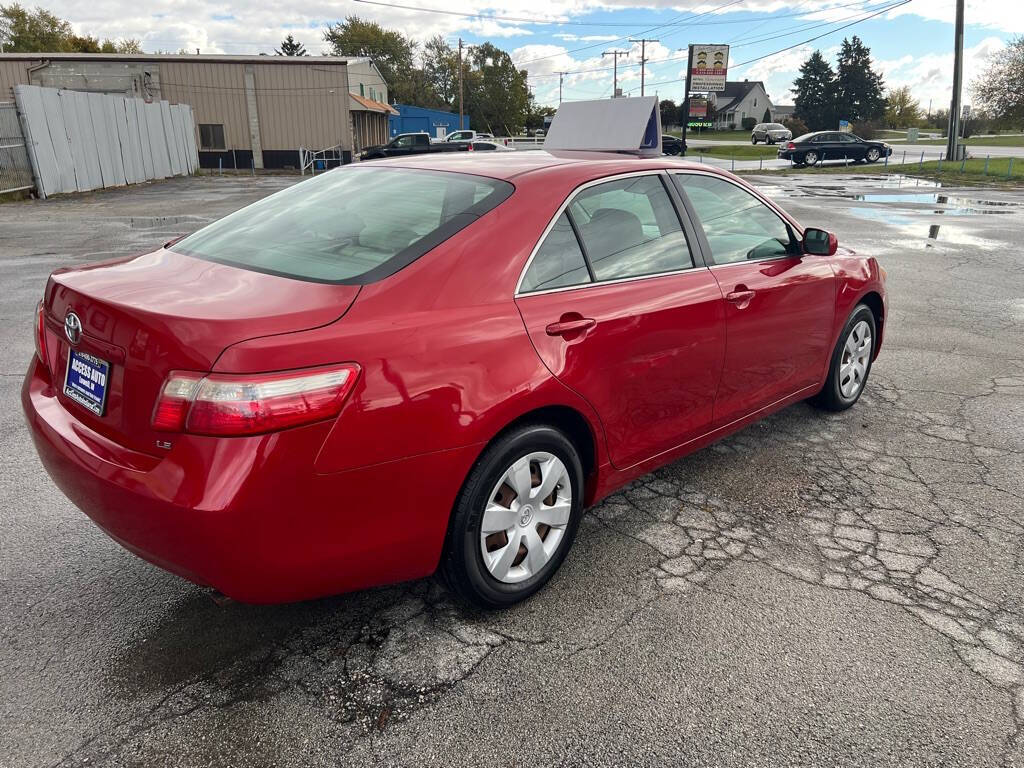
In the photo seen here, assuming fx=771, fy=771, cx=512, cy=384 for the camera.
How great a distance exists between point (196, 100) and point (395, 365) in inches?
1659

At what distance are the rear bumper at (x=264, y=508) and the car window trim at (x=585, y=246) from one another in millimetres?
715

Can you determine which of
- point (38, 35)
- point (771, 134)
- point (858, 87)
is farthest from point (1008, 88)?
point (38, 35)

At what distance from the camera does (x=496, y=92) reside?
98.6 m

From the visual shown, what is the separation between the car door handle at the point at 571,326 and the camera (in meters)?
2.72

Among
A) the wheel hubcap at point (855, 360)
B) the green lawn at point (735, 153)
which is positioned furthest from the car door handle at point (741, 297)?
the green lawn at point (735, 153)

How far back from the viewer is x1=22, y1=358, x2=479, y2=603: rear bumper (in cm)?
208

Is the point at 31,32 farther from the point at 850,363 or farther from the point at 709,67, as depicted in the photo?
the point at 850,363

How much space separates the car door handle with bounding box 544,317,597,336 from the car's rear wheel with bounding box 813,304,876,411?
2.36 m

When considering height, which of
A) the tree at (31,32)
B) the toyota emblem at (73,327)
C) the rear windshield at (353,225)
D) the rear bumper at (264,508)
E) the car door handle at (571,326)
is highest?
the tree at (31,32)

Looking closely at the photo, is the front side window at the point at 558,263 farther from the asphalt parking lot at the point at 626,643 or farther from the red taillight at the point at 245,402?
the asphalt parking lot at the point at 626,643

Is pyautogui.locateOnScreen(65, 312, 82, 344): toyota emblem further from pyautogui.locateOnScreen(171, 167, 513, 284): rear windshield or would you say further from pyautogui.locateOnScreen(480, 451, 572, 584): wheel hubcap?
pyautogui.locateOnScreen(480, 451, 572, 584): wheel hubcap

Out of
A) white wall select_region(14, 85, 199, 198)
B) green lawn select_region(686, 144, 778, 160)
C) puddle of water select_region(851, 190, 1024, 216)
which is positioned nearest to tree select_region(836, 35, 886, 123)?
green lawn select_region(686, 144, 778, 160)

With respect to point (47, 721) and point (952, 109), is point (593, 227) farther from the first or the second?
point (952, 109)

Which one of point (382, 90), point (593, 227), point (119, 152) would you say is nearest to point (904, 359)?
point (593, 227)
